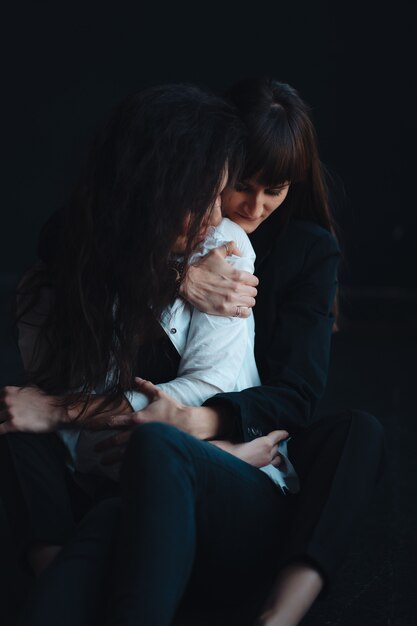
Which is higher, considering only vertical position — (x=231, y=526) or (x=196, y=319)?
(x=196, y=319)

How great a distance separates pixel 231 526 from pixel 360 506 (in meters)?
0.24

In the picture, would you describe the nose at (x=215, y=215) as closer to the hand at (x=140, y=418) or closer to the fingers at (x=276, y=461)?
the hand at (x=140, y=418)

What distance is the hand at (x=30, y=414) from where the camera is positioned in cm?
150

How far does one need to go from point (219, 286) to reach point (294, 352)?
202mm

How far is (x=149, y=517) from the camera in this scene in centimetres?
114

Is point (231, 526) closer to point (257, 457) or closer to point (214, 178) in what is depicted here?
point (257, 457)

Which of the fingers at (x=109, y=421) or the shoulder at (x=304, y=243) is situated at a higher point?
the shoulder at (x=304, y=243)

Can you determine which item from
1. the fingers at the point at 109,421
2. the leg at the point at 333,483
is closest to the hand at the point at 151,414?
the fingers at the point at 109,421

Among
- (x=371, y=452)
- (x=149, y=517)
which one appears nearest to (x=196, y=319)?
(x=371, y=452)

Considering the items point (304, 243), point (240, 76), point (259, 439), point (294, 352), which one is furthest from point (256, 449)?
point (240, 76)

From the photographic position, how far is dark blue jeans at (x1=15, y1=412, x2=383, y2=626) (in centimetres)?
114

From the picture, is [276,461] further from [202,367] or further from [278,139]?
[278,139]

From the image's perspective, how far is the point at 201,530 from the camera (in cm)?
127

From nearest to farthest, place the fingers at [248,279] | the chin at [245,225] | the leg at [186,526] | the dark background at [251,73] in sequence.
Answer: the leg at [186,526], the fingers at [248,279], the chin at [245,225], the dark background at [251,73]
